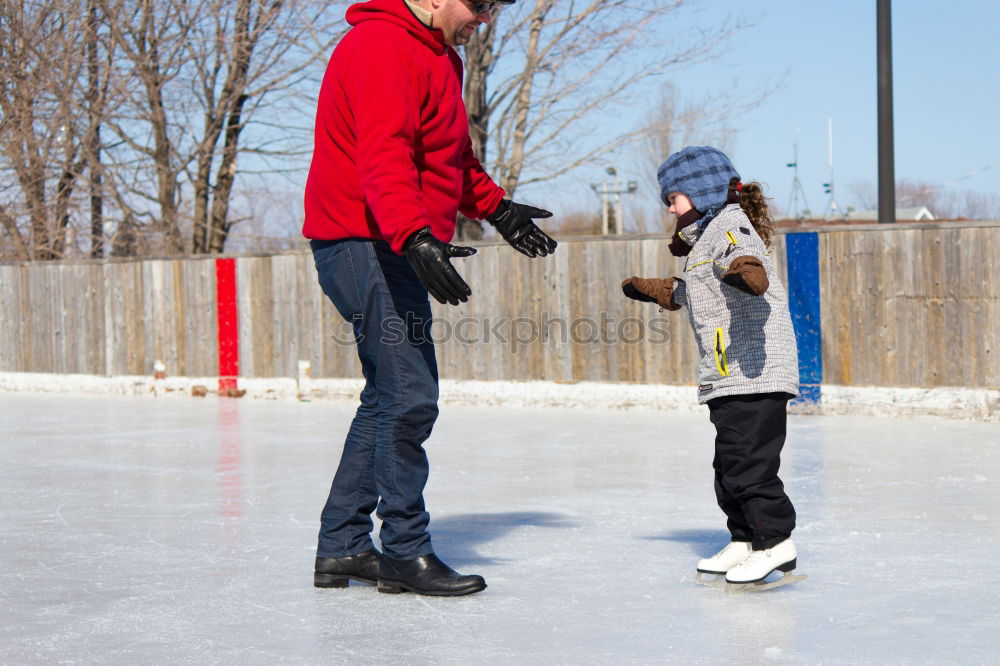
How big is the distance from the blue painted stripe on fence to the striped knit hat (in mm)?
5276

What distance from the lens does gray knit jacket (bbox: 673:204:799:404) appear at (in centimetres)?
346

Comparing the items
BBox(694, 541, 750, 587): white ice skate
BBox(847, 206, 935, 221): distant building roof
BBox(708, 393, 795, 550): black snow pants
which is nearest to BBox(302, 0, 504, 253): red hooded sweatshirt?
BBox(708, 393, 795, 550): black snow pants

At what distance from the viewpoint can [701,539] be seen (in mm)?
4285

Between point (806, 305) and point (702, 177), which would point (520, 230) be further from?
point (806, 305)

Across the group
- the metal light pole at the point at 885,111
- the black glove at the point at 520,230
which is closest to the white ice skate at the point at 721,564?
the black glove at the point at 520,230

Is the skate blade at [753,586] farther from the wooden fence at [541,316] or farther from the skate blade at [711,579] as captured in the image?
the wooden fence at [541,316]

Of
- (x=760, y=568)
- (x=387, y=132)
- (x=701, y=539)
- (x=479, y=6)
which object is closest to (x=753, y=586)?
(x=760, y=568)

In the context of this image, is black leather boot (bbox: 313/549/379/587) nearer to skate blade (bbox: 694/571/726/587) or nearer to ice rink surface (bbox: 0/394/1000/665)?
ice rink surface (bbox: 0/394/1000/665)

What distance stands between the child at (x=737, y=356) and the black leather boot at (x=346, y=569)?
96 cm

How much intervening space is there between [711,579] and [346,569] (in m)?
1.05

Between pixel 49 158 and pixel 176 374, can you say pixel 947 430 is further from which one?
pixel 49 158

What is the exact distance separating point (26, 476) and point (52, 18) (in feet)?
37.7

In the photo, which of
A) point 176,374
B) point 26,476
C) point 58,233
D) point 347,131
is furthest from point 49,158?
point 347,131

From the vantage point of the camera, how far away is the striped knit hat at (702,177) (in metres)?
3.59
